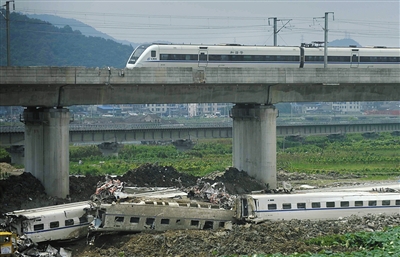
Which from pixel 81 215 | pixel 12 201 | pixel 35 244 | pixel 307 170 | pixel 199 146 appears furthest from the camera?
pixel 199 146

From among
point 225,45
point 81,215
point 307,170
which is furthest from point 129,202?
point 307,170

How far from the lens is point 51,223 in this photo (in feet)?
113

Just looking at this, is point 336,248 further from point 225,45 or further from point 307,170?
point 307,170

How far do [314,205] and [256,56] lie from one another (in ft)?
66.4

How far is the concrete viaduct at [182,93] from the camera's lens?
4391cm

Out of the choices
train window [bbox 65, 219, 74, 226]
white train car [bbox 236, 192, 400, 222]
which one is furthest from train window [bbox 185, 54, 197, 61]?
train window [bbox 65, 219, 74, 226]

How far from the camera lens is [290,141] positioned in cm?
10312

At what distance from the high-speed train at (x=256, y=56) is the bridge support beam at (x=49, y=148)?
38.0ft

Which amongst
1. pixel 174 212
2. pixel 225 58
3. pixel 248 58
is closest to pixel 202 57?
pixel 225 58

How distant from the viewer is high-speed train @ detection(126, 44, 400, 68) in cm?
5469

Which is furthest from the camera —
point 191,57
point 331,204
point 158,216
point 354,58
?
point 354,58

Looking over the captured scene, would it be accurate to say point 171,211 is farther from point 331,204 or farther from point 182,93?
point 182,93

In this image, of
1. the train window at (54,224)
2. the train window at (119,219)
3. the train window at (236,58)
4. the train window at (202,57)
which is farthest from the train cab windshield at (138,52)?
the train window at (54,224)

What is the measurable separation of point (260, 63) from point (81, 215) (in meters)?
26.0
